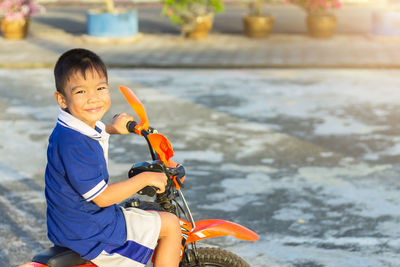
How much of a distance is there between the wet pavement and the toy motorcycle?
4.38 feet

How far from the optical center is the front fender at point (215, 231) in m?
3.60

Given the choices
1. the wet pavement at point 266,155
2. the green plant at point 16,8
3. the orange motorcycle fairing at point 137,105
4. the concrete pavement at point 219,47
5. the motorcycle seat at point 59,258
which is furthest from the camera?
the green plant at point 16,8

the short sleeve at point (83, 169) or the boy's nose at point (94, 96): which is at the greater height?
the boy's nose at point (94, 96)

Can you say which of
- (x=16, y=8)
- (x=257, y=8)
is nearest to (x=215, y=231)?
(x=257, y=8)

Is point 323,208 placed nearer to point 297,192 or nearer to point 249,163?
point 297,192

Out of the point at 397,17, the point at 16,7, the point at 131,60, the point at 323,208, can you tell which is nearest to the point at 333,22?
the point at 397,17

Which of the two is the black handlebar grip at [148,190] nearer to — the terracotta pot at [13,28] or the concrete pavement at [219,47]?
the concrete pavement at [219,47]

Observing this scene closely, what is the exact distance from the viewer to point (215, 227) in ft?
11.9

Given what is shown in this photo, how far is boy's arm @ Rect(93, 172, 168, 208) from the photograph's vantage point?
3.17 m

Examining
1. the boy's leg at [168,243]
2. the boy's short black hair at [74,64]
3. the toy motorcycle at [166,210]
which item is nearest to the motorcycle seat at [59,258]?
the toy motorcycle at [166,210]

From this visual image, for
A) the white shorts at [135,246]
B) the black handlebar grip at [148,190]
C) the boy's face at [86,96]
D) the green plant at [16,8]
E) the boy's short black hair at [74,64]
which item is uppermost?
the boy's short black hair at [74,64]

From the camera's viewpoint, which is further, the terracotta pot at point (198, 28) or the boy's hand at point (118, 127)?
the terracotta pot at point (198, 28)

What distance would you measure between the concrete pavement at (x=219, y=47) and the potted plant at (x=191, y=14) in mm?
290

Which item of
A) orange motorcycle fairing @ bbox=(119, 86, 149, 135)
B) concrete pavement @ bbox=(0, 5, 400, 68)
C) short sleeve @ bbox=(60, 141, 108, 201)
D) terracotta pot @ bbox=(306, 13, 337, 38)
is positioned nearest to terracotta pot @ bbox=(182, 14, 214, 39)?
concrete pavement @ bbox=(0, 5, 400, 68)
